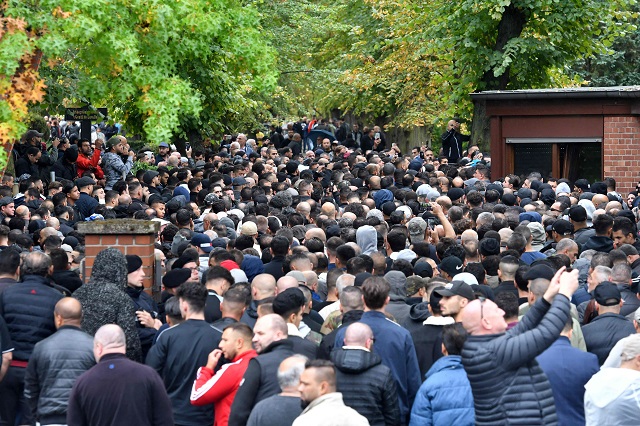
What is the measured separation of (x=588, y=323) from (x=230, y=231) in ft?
21.7

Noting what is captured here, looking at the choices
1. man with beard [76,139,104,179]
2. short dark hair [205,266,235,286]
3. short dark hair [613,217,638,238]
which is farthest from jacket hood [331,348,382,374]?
man with beard [76,139,104,179]

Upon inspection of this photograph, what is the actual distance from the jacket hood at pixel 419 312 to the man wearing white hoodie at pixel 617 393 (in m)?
2.15

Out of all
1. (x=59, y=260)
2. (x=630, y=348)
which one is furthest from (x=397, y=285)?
→ (x=59, y=260)

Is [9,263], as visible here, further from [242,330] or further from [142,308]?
[242,330]

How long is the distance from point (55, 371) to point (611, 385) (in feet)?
13.4

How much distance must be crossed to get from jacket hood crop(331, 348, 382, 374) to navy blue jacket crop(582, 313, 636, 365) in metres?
2.32

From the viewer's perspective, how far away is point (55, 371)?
901 cm

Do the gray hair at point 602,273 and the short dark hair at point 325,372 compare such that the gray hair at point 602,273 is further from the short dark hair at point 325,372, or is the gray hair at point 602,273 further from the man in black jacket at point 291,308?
the short dark hair at point 325,372

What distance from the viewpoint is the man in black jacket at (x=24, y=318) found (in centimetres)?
1013

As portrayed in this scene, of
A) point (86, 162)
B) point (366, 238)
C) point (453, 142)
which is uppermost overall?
point (453, 142)

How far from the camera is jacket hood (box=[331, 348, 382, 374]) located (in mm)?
8109

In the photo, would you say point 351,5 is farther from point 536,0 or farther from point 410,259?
point 410,259

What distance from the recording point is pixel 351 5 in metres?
44.9

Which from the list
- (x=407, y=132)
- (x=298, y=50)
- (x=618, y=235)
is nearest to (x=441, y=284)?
(x=618, y=235)
